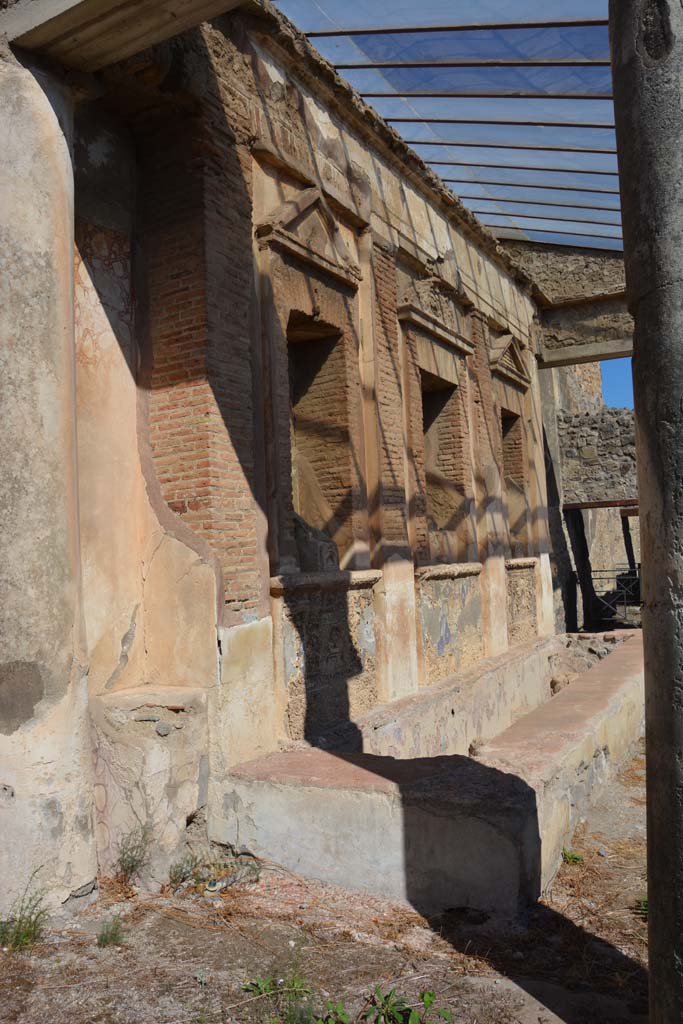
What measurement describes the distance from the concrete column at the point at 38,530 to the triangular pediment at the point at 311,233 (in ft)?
7.18

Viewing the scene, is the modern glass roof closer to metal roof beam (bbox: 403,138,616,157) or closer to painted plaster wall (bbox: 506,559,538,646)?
metal roof beam (bbox: 403,138,616,157)

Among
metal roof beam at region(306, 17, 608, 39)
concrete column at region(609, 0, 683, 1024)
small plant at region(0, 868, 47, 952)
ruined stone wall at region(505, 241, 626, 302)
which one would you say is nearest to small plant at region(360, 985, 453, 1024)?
concrete column at region(609, 0, 683, 1024)

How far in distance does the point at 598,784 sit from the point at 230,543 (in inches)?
116

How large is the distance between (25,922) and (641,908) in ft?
9.05

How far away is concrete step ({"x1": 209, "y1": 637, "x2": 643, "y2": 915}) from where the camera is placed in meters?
3.73

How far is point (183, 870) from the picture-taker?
4.28 meters

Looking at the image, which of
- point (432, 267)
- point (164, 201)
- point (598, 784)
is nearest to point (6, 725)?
point (164, 201)

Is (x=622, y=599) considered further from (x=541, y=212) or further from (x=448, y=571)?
(x=448, y=571)

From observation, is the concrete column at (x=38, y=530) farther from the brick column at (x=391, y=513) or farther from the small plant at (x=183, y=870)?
the brick column at (x=391, y=513)

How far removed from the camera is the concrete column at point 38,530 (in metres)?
3.63

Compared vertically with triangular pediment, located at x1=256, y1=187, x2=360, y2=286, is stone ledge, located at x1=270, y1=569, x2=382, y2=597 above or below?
below

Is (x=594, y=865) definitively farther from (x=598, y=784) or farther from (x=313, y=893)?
(x=313, y=893)

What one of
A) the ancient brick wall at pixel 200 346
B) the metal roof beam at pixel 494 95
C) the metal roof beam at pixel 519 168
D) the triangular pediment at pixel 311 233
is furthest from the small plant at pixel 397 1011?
the metal roof beam at pixel 519 168

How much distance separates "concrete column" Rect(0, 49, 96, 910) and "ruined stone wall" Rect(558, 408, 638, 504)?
48.8ft
